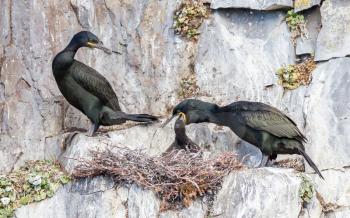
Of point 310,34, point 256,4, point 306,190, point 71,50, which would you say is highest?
point 256,4

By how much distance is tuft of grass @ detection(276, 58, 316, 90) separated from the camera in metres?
14.7

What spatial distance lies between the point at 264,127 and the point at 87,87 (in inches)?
90.1

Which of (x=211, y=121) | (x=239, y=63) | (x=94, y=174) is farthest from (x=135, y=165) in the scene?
(x=239, y=63)

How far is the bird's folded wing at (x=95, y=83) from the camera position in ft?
47.6

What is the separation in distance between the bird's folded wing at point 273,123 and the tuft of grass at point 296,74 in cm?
99

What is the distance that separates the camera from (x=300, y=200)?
515 inches

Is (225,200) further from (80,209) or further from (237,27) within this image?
(237,27)

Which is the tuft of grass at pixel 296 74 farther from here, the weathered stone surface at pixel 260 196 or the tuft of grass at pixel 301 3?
the weathered stone surface at pixel 260 196

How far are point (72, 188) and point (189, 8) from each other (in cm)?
325

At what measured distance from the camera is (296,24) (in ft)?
49.6

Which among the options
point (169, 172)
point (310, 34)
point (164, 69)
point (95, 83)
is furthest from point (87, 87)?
point (310, 34)

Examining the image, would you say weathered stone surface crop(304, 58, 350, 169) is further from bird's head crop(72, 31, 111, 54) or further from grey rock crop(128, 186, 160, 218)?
bird's head crop(72, 31, 111, 54)

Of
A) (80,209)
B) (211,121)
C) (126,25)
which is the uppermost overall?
(126,25)

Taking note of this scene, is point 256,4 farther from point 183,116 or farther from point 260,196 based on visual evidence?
point 260,196
